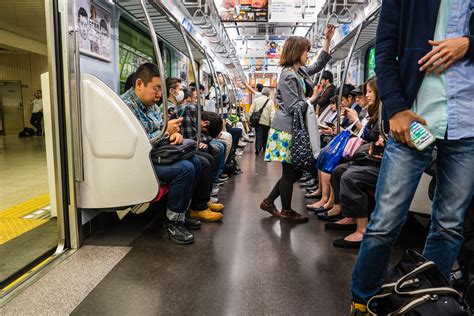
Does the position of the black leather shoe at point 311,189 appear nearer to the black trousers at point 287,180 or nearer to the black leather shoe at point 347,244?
the black trousers at point 287,180

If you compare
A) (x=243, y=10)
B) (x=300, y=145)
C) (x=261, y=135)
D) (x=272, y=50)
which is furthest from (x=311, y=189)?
(x=272, y=50)

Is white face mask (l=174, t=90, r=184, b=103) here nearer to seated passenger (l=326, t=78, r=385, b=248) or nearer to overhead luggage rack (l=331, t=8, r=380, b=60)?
overhead luggage rack (l=331, t=8, r=380, b=60)

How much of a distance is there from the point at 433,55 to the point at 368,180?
1.48m

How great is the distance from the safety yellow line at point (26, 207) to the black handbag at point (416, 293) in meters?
3.21

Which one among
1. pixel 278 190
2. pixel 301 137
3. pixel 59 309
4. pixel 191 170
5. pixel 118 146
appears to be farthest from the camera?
pixel 278 190

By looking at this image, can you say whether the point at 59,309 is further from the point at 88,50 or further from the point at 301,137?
the point at 301,137

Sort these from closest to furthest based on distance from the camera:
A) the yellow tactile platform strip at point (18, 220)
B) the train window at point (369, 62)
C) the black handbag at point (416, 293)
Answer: the black handbag at point (416, 293) < the yellow tactile platform strip at point (18, 220) < the train window at point (369, 62)

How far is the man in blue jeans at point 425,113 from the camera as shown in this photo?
52.4 inches

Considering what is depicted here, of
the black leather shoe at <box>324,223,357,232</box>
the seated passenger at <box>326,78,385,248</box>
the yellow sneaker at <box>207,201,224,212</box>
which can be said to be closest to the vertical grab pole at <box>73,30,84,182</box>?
the yellow sneaker at <box>207,201,224,212</box>

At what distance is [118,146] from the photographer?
263 centimetres

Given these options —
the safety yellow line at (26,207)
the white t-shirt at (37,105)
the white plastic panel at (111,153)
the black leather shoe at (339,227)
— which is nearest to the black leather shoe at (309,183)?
the black leather shoe at (339,227)

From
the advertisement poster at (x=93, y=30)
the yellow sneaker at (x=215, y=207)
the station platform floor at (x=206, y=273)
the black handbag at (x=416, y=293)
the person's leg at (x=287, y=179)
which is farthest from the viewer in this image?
the yellow sneaker at (x=215, y=207)

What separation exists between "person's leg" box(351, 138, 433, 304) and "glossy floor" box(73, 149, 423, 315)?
0.40 metres

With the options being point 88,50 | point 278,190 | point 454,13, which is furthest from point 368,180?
point 88,50
